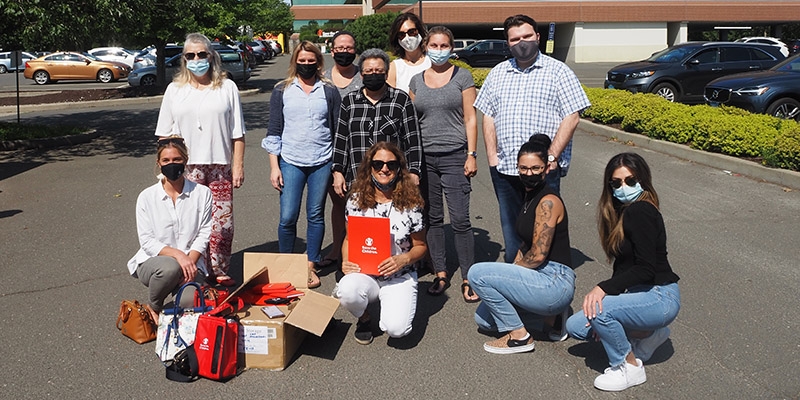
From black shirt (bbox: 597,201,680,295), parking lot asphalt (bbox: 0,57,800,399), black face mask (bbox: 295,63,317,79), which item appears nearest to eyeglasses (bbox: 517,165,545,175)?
black shirt (bbox: 597,201,680,295)

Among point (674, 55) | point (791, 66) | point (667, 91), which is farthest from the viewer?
point (674, 55)

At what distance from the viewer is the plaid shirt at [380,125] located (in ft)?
17.0

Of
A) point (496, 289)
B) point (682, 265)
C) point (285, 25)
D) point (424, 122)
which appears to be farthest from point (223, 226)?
point (285, 25)

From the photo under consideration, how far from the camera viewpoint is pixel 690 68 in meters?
17.5

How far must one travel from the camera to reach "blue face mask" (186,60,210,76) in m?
5.45

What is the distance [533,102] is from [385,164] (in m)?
1.14

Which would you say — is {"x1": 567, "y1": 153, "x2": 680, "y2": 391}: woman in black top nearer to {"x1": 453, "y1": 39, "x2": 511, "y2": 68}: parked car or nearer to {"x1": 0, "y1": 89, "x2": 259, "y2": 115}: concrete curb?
{"x1": 0, "y1": 89, "x2": 259, "y2": 115}: concrete curb

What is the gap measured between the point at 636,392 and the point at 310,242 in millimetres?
2789

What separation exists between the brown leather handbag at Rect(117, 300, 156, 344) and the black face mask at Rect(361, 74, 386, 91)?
6.98 feet

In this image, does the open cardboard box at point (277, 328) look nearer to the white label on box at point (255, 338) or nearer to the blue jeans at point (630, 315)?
the white label on box at point (255, 338)

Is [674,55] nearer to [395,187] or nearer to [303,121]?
[303,121]

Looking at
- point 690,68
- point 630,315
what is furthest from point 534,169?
point 690,68

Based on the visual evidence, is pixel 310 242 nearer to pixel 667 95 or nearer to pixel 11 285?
pixel 11 285

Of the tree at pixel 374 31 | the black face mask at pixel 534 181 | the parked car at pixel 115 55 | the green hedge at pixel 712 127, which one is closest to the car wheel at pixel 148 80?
the parked car at pixel 115 55
